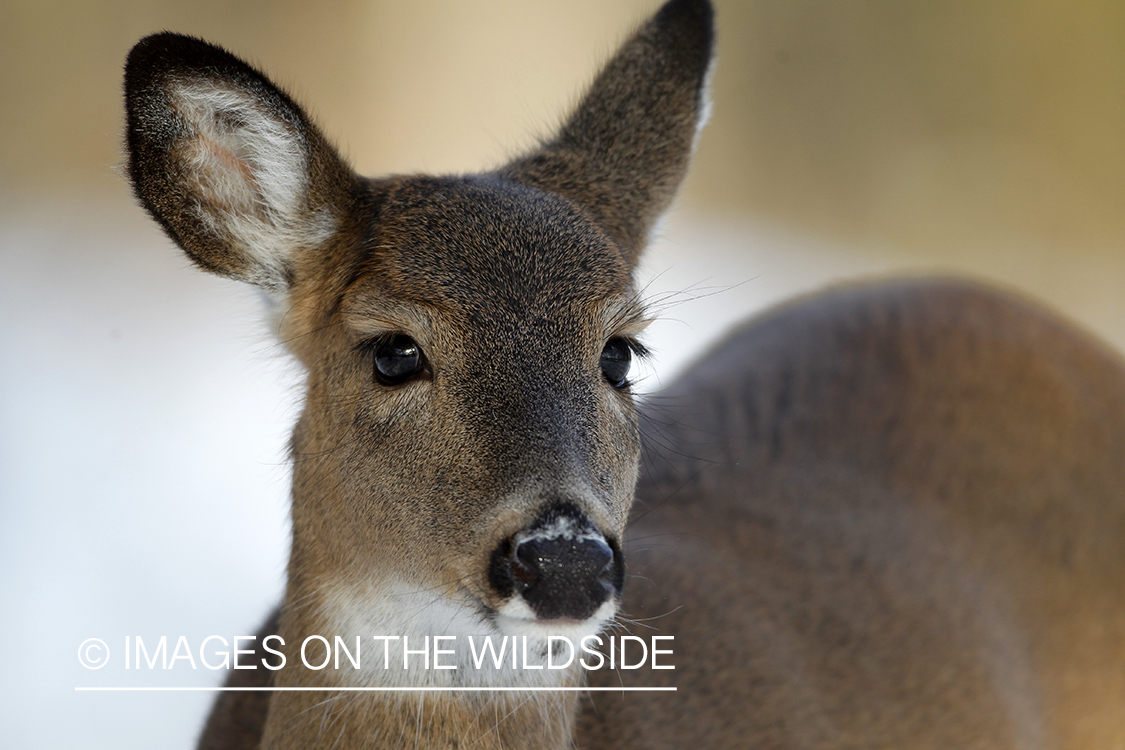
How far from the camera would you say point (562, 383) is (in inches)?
83.7

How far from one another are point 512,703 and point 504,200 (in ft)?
3.42

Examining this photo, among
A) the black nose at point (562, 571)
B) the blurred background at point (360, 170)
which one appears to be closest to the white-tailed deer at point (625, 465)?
the black nose at point (562, 571)

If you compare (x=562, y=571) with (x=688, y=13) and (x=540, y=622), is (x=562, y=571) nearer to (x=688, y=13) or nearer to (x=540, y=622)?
(x=540, y=622)

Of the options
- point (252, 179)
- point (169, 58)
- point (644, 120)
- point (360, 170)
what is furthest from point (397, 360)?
point (360, 170)

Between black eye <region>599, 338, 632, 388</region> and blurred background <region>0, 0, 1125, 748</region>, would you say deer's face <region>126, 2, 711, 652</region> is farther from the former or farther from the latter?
blurred background <region>0, 0, 1125, 748</region>

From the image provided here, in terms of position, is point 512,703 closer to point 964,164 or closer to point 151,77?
point 151,77

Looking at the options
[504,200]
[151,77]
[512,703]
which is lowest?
[512,703]

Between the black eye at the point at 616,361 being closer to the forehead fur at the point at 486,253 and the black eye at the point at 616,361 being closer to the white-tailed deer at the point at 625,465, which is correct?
the white-tailed deer at the point at 625,465

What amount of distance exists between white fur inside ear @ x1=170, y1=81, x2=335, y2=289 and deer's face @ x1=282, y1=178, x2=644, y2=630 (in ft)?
0.28

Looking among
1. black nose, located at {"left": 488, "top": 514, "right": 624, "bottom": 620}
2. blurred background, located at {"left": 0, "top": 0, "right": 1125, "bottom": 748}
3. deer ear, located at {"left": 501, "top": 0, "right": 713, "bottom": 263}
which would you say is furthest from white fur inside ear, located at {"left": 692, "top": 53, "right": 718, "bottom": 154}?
black nose, located at {"left": 488, "top": 514, "right": 624, "bottom": 620}

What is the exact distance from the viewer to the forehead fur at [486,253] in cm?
217

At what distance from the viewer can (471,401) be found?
2080 mm

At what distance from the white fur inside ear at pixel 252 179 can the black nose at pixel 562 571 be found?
0.94m

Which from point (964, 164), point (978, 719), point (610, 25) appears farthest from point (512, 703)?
point (964, 164)
